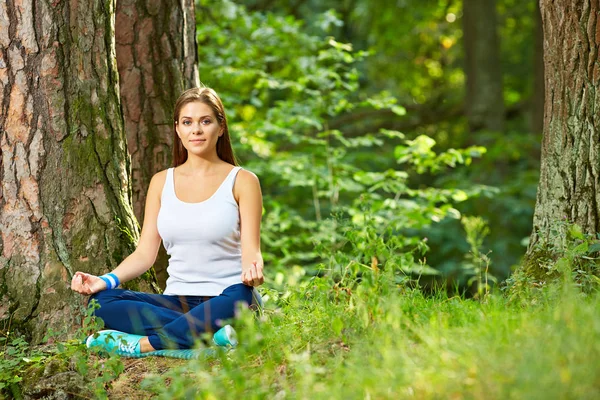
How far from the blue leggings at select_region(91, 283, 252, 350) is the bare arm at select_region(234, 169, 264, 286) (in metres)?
0.13

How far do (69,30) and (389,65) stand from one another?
1171 centimetres

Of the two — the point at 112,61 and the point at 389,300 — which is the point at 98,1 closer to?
the point at 112,61

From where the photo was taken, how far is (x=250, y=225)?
3.95 metres

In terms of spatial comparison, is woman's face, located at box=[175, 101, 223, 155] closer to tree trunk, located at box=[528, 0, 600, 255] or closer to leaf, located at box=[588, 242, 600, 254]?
tree trunk, located at box=[528, 0, 600, 255]

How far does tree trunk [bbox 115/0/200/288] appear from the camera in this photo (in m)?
5.18

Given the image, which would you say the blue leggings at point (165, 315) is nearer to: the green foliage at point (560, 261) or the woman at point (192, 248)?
the woman at point (192, 248)

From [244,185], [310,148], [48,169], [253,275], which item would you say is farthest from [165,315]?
[310,148]

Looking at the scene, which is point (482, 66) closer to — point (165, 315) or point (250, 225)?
point (250, 225)

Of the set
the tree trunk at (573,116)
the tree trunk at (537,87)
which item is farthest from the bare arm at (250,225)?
the tree trunk at (537,87)

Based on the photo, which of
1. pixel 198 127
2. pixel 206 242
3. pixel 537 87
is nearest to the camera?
pixel 206 242

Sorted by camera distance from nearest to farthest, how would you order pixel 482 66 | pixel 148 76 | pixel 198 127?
pixel 198 127, pixel 148 76, pixel 482 66

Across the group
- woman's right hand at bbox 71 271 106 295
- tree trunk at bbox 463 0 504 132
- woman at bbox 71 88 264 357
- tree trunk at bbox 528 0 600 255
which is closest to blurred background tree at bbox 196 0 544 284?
tree trunk at bbox 463 0 504 132

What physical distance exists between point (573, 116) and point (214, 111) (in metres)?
2.01

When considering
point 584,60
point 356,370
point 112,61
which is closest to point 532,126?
point 584,60
